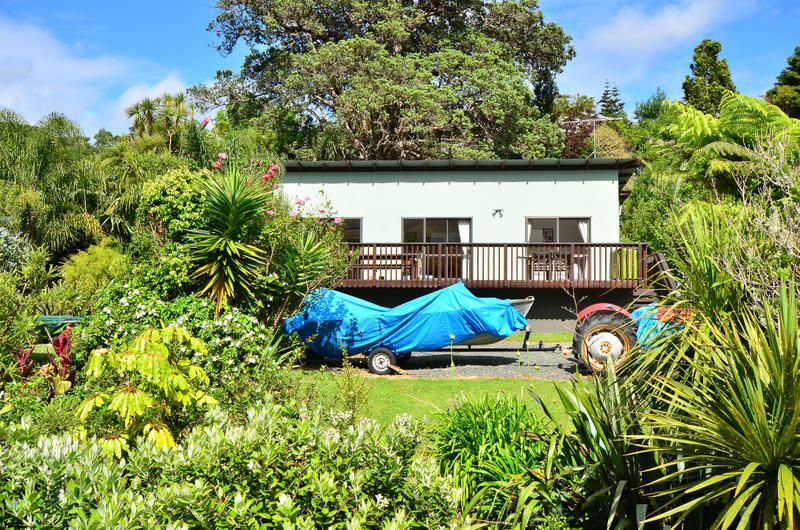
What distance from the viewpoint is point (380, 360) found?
15.0 m

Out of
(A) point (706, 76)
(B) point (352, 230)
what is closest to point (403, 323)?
(B) point (352, 230)

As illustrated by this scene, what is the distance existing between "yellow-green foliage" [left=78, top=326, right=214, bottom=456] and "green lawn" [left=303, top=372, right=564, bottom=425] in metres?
3.77

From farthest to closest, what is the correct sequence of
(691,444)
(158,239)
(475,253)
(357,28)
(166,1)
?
(357,28), (475,253), (166,1), (158,239), (691,444)

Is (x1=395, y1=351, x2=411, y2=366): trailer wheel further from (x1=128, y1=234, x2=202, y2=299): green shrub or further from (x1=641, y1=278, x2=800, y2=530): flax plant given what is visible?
(x1=641, y1=278, x2=800, y2=530): flax plant

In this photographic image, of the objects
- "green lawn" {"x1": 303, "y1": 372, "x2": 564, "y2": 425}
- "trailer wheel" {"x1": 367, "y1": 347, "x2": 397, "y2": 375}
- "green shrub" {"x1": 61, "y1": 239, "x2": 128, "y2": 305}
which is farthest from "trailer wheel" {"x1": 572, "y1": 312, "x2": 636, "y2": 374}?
"green shrub" {"x1": 61, "y1": 239, "x2": 128, "y2": 305}

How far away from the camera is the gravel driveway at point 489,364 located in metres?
14.3

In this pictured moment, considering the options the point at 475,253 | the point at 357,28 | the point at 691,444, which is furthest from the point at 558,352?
the point at 357,28

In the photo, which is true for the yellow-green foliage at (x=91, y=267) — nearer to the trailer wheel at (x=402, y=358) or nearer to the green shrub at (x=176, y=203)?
the green shrub at (x=176, y=203)

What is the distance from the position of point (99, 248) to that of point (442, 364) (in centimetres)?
1201

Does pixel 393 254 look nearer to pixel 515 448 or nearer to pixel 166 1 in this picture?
pixel 166 1

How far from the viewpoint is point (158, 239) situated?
1242 cm

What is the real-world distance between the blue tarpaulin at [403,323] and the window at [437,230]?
8080 millimetres

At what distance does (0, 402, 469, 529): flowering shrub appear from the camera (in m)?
3.85

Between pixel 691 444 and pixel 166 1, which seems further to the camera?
pixel 166 1
